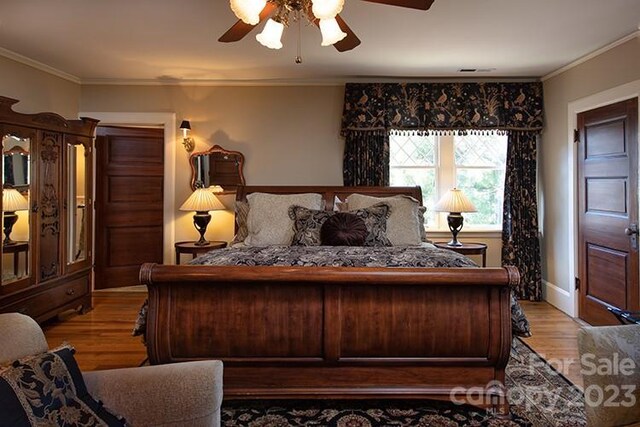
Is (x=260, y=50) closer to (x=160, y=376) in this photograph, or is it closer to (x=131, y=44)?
(x=131, y=44)

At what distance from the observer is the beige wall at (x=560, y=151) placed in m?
3.73

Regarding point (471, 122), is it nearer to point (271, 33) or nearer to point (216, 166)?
point (216, 166)

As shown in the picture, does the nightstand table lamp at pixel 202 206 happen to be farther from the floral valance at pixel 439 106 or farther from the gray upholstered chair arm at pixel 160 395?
the gray upholstered chair arm at pixel 160 395

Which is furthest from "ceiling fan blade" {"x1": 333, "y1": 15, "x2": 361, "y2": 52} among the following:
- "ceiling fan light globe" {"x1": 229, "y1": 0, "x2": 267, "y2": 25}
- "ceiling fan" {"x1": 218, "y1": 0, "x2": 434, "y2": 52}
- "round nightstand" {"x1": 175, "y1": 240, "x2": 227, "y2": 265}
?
"round nightstand" {"x1": 175, "y1": 240, "x2": 227, "y2": 265}

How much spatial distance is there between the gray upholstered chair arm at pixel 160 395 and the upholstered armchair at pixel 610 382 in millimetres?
1286

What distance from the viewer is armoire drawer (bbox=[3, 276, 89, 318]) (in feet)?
11.2

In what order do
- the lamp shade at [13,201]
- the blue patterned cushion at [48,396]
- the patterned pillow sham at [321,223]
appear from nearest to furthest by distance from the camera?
the blue patterned cushion at [48,396], the lamp shade at [13,201], the patterned pillow sham at [321,223]

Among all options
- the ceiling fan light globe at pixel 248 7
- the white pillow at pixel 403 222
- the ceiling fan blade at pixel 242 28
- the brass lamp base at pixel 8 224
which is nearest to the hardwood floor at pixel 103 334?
the brass lamp base at pixel 8 224

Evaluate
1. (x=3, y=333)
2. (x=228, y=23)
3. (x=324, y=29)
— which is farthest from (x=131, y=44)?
(x=3, y=333)

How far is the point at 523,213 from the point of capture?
4719 mm

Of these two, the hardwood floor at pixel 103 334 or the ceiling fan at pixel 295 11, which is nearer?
the ceiling fan at pixel 295 11

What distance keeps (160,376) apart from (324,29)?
71.0 inches

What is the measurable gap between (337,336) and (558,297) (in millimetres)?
3184

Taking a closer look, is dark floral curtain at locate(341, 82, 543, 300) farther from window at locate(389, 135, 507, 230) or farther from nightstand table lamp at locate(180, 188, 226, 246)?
nightstand table lamp at locate(180, 188, 226, 246)
